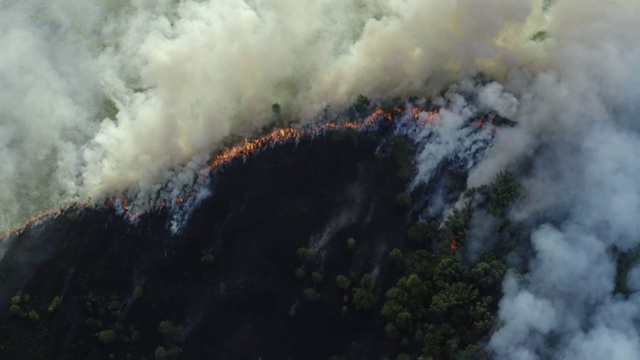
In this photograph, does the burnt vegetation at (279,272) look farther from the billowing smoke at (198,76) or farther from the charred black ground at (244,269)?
the billowing smoke at (198,76)

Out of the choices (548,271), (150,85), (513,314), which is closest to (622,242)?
(548,271)

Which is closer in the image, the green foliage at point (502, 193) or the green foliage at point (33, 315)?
the green foliage at point (33, 315)

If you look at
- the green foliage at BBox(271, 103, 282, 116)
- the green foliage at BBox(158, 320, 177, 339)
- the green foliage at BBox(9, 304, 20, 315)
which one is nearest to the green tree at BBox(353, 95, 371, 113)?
the green foliage at BBox(271, 103, 282, 116)

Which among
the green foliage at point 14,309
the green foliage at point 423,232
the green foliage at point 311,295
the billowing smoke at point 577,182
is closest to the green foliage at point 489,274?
the billowing smoke at point 577,182

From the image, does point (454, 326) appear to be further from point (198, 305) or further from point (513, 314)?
point (198, 305)

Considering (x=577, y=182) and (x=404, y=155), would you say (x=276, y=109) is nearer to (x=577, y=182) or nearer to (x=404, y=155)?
(x=404, y=155)

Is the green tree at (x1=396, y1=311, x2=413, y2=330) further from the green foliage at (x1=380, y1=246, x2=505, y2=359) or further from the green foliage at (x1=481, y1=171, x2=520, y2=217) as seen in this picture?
the green foliage at (x1=481, y1=171, x2=520, y2=217)
